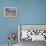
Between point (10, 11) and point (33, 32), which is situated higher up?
point (10, 11)

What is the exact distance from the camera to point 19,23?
3.42 metres

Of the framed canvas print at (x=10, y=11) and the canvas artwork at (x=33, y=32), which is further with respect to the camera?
the framed canvas print at (x=10, y=11)

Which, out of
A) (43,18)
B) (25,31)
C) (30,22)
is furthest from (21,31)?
(43,18)

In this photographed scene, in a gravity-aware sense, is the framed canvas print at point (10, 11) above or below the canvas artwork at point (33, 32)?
above

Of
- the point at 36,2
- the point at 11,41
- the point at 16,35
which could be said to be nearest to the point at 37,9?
the point at 36,2

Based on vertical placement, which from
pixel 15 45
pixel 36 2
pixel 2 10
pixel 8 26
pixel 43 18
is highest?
pixel 36 2

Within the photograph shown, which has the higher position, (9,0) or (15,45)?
(9,0)

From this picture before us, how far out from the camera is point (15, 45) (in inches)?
133

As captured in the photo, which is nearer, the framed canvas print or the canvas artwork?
the canvas artwork

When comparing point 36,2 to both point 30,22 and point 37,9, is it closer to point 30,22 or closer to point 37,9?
point 37,9

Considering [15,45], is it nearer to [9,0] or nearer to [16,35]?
[16,35]

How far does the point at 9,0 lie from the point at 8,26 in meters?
0.74

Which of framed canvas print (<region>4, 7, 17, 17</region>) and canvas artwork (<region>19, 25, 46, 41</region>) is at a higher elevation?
framed canvas print (<region>4, 7, 17, 17</region>)

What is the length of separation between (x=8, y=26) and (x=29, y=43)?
2.50 ft
